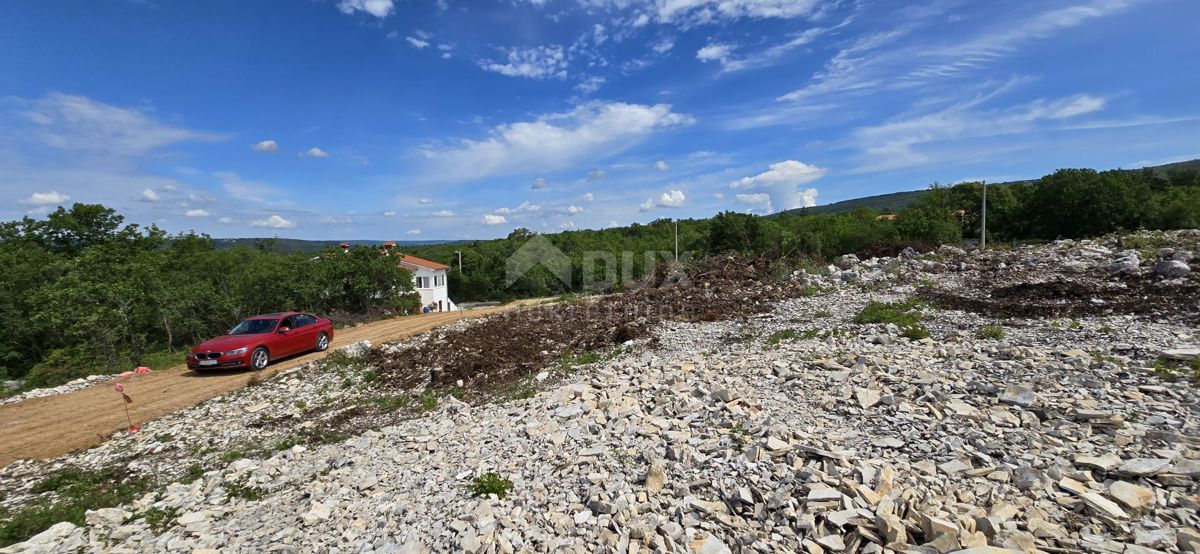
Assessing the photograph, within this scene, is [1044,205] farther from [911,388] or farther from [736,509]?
[736,509]

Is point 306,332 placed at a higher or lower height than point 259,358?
higher

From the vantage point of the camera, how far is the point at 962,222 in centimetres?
3928

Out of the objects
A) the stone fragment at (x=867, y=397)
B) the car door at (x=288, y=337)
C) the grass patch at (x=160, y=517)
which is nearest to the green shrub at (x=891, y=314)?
the stone fragment at (x=867, y=397)

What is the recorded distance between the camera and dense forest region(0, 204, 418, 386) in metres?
13.7

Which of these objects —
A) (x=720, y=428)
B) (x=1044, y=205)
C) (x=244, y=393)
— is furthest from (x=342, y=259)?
(x=1044, y=205)

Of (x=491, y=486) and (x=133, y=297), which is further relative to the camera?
(x=133, y=297)

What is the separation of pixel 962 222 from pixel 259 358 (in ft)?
156

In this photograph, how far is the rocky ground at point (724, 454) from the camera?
3.68m

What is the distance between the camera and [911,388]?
245 inches

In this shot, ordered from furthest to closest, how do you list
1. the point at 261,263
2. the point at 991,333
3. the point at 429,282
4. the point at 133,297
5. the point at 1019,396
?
the point at 429,282
the point at 261,263
the point at 133,297
the point at 991,333
the point at 1019,396

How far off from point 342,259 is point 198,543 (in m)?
20.4

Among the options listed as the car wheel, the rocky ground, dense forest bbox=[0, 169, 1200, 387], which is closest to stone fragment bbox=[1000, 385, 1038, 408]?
the rocky ground

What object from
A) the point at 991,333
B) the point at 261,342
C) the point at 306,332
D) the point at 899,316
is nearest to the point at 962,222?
the point at 899,316

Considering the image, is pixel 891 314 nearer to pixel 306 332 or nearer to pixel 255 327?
pixel 306 332
